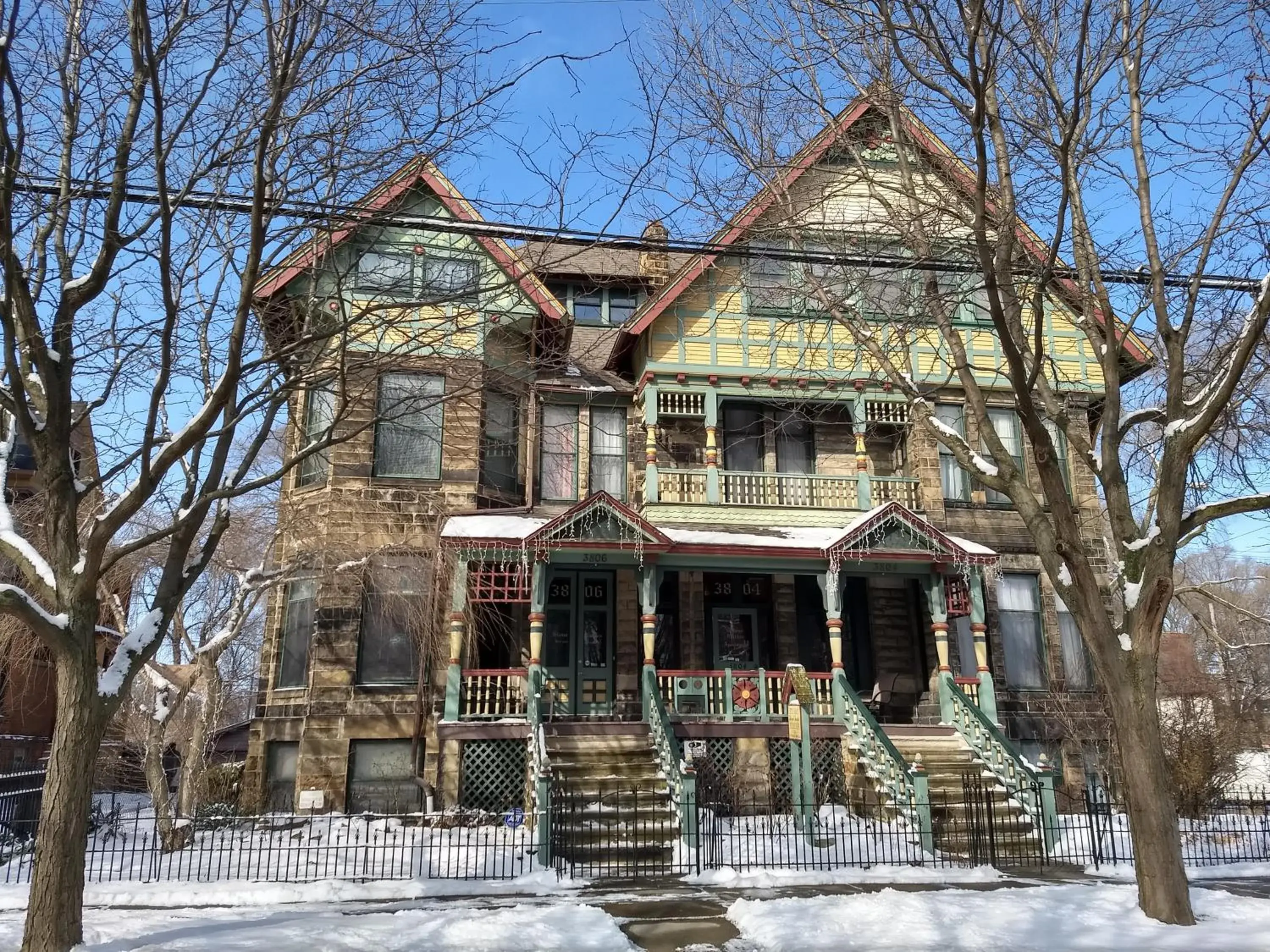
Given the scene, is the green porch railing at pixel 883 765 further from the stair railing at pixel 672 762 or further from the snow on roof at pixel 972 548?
the snow on roof at pixel 972 548

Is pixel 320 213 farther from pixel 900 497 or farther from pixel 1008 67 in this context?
pixel 900 497

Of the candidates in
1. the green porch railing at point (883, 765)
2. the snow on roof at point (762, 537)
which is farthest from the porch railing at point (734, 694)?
the snow on roof at point (762, 537)

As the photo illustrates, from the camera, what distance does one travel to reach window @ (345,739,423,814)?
16453 millimetres

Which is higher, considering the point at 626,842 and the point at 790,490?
the point at 790,490

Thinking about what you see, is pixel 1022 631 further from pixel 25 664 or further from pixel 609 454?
pixel 25 664

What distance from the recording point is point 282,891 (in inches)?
409

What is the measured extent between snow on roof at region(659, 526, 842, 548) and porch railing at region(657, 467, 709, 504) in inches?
28.2

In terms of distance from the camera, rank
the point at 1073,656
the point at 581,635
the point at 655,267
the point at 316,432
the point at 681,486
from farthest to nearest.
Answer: the point at 655,267 → the point at 1073,656 → the point at 681,486 → the point at 581,635 → the point at 316,432

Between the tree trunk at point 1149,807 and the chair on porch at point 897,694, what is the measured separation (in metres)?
10.3

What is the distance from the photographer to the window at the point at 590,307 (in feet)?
72.1

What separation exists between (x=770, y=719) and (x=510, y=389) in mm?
7865

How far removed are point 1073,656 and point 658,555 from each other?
9.41 m

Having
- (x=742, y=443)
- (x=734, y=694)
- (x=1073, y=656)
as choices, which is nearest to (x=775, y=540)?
(x=734, y=694)

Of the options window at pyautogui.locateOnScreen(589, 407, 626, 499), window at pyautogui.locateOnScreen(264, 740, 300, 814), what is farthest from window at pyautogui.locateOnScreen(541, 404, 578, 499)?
window at pyautogui.locateOnScreen(264, 740, 300, 814)
